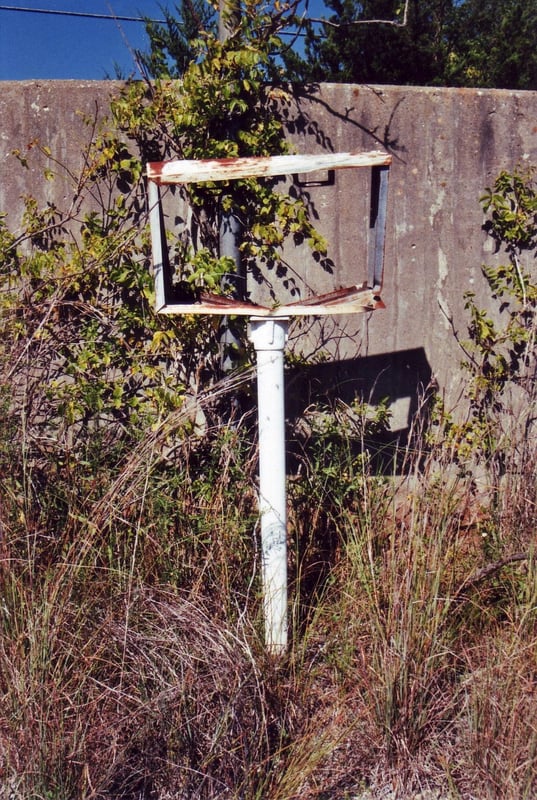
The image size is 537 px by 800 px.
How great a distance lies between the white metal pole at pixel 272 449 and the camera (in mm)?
2510

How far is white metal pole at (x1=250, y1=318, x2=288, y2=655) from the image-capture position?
2510mm

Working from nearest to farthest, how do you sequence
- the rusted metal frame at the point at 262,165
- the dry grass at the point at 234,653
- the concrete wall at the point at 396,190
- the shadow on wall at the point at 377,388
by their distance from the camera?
the dry grass at the point at 234,653 → the rusted metal frame at the point at 262,165 → the concrete wall at the point at 396,190 → the shadow on wall at the point at 377,388

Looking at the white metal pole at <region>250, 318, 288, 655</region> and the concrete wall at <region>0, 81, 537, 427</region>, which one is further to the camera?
the concrete wall at <region>0, 81, 537, 427</region>

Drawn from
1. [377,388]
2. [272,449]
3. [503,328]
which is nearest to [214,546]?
[272,449]

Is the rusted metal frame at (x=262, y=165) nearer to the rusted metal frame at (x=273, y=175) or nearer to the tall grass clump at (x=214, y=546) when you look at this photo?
the rusted metal frame at (x=273, y=175)

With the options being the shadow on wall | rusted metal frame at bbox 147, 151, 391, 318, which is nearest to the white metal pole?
rusted metal frame at bbox 147, 151, 391, 318

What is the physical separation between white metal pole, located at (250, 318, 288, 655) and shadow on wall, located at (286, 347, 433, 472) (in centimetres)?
82

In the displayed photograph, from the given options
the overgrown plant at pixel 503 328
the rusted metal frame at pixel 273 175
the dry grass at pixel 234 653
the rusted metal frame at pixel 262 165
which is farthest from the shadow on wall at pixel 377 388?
the rusted metal frame at pixel 262 165

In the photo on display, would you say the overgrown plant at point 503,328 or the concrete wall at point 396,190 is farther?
the overgrown plant at point 503,328

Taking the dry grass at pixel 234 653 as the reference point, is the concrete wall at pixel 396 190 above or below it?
above

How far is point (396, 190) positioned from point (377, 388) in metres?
0.93

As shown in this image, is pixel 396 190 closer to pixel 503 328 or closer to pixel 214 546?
pixel 503 328

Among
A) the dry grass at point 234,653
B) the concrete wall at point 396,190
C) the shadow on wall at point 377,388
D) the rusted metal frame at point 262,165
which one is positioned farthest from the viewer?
the shadow on wall at point 377,388

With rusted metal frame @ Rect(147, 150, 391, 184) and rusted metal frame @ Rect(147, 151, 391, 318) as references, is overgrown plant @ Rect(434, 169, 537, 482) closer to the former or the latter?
rusted metal frame @ Rect(147, 151, 391, 318)
